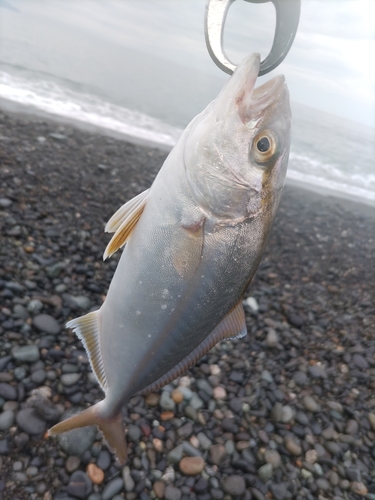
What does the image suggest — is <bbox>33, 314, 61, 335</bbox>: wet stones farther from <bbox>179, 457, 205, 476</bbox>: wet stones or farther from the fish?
the fish

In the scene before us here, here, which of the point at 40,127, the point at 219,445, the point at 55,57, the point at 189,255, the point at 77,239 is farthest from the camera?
the point at 55,57

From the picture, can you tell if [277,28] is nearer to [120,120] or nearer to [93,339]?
[93,339]

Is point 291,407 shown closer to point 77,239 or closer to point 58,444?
point 58,444

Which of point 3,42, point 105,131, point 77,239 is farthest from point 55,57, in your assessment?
point 77,239

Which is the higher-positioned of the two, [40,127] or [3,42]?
[40,127]

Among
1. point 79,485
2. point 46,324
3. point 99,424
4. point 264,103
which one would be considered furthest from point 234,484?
point 264,103

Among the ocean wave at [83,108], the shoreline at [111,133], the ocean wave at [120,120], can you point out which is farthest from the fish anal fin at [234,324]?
the ocean wave at [83,108]
